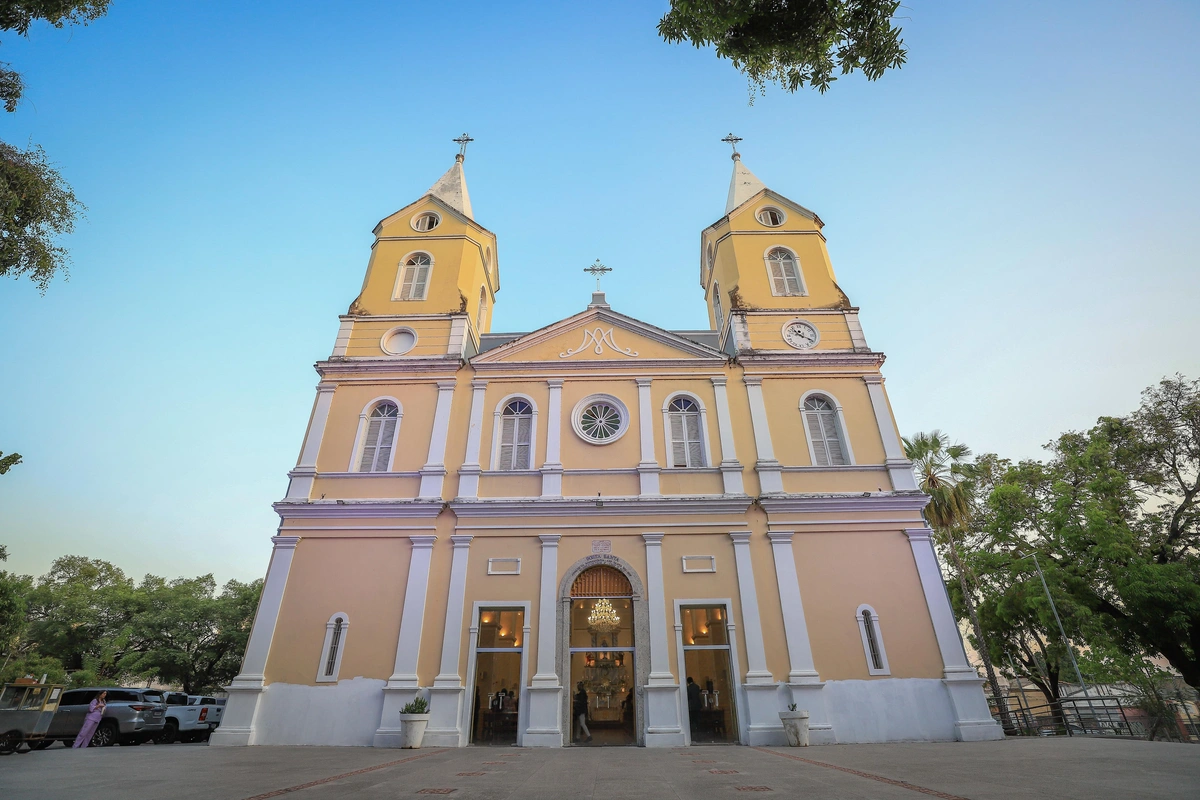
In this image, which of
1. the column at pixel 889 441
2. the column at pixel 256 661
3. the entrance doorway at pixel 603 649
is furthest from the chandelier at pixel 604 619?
the column at pixel 889 441

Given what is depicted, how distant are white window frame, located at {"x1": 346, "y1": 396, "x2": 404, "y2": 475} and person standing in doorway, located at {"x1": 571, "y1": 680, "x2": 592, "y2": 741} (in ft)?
24.9

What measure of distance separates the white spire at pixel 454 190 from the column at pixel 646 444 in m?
9.63

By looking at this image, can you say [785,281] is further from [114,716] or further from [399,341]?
[114,716]

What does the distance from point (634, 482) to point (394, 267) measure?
442 inches

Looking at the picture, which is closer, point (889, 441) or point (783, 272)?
point (889, 441)

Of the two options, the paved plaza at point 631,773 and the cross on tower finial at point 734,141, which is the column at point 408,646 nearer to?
the paved plaza at point 631,773

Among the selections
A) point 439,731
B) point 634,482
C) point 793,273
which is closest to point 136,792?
point 439,731

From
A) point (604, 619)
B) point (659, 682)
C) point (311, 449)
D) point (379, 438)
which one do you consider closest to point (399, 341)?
point (379, 438)

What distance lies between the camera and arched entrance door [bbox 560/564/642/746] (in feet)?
44.7

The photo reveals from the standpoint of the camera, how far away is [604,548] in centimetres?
1449

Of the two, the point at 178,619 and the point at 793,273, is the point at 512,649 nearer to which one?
the point at 793,273

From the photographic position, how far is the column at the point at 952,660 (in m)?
12.6

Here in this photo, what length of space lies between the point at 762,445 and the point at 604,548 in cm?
518

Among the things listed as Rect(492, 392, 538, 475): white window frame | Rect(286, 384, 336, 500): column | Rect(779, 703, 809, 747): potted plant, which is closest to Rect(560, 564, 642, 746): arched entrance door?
Rect(492, 392, 538, 475): white window frame
